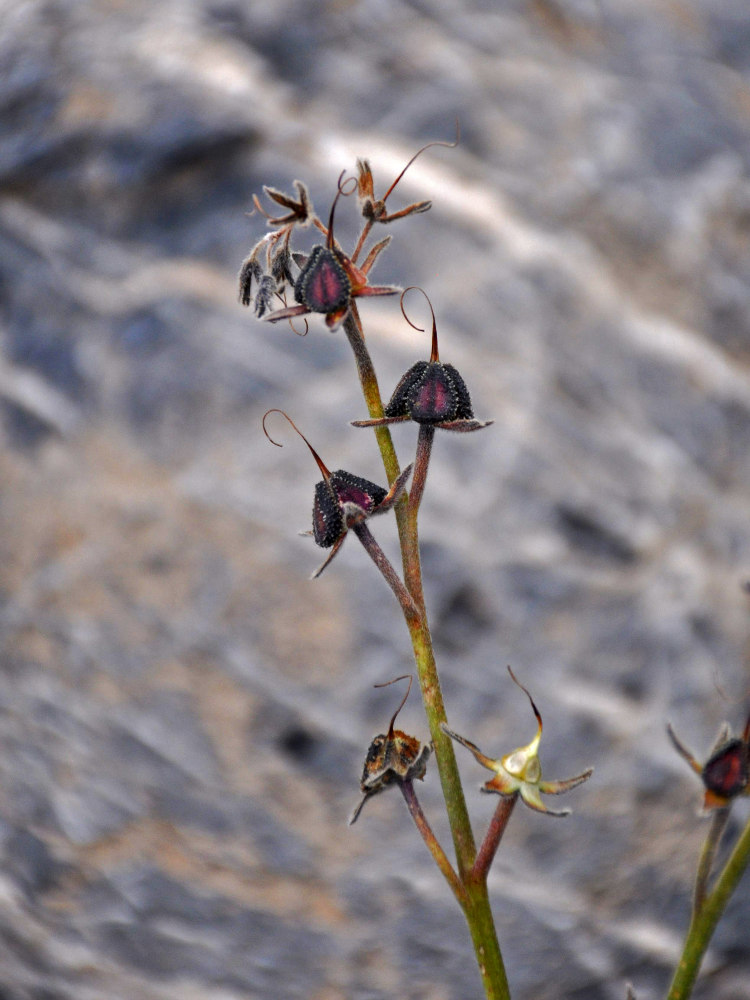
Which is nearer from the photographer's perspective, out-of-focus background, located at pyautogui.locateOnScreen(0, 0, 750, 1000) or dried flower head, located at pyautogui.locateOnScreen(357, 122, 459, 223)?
dried flower head, located at pyautogui.locateOnScreen(357, 122, 459, 223)

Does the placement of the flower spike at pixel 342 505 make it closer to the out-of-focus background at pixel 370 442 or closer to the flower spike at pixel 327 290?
the flower spike at pixel 327 290

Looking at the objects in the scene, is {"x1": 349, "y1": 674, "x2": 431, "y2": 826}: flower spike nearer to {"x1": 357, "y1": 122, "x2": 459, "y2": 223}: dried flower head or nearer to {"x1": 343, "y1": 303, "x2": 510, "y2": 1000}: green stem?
{"x1": 343, "y1": 303, "x2": 510, "y2": 1000}: green stem

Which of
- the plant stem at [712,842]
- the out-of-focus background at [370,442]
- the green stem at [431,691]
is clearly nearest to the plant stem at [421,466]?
the green stem at [431,691]

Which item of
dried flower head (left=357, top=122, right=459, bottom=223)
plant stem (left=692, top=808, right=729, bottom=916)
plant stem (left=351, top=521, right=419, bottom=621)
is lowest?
plant stem (left=692, top=808, right=729, bottom=916)

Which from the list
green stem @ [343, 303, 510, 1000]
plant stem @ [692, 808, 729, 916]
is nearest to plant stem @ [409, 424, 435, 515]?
green stem @ [343, 303, 510, 1000]

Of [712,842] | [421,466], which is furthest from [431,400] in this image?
[712,842]
